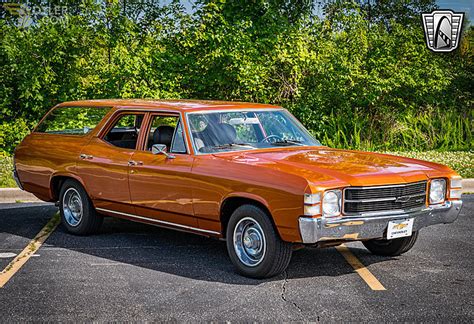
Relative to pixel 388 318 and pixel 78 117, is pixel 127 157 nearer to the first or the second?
pixel 78 117

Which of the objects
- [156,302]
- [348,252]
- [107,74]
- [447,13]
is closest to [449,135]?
[447,13]

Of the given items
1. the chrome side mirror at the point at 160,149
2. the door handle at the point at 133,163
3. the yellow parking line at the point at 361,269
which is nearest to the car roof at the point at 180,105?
the chrome side mirror at the point at 160,149

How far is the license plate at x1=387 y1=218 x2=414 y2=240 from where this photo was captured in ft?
23.0

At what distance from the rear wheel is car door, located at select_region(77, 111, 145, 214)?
0.16m

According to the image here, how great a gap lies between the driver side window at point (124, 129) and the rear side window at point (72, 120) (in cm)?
27

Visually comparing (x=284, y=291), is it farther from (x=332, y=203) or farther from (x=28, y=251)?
(x=28, y=251)

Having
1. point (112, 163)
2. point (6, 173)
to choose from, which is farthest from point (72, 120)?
point (6, 173)

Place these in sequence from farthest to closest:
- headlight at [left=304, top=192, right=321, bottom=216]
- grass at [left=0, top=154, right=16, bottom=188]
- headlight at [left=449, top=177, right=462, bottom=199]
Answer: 1. grass at [left=0, top=154, right=16, bottom=188]
2. headlight at [left=449, top=177, right=462, bottom=199]
3. headlight at [left=304, top=192, right=321, bottom=216]

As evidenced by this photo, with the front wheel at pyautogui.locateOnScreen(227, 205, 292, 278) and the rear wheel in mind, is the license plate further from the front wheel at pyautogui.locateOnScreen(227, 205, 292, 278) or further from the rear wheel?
the rear wheel

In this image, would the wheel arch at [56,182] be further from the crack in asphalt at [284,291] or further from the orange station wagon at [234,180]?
the crack in asphalt at [284,291]

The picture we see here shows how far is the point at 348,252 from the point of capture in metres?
8.38

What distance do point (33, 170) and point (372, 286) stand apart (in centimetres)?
486
